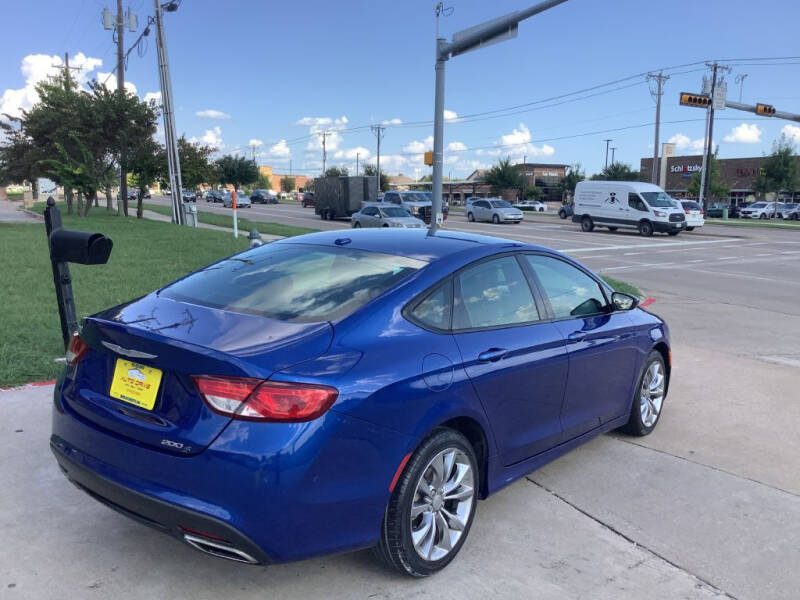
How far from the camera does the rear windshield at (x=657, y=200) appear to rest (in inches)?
1214

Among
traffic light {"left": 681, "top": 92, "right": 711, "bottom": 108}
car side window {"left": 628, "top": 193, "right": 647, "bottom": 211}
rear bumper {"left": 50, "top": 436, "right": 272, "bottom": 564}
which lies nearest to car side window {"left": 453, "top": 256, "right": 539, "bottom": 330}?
rear bumper {"left": 50, "top": 436, "right": 272, "bottom": 564}

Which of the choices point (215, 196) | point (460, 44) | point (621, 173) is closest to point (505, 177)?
point (621, 173)

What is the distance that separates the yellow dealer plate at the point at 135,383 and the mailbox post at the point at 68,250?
76.7 inches

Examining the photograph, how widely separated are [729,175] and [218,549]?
8100cm

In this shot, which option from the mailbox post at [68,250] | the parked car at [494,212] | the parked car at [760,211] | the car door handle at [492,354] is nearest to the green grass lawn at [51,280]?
the mailbox post at [68,250]

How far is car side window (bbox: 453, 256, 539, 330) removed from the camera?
3373 millimetres

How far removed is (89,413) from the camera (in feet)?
9.52

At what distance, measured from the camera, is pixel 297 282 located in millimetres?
3447

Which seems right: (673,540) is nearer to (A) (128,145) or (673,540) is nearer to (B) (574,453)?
(B) (574,453)

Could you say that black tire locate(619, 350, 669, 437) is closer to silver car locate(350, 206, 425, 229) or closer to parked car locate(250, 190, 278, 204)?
silver car locate(350, 206, 425, 229)

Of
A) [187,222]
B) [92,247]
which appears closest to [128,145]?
[187,222]

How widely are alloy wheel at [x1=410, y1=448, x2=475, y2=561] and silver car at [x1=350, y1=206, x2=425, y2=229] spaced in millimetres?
22386

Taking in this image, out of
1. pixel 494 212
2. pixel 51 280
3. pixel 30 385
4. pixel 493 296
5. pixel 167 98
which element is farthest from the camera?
pixel 494 212

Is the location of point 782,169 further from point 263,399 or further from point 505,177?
point 263,399
